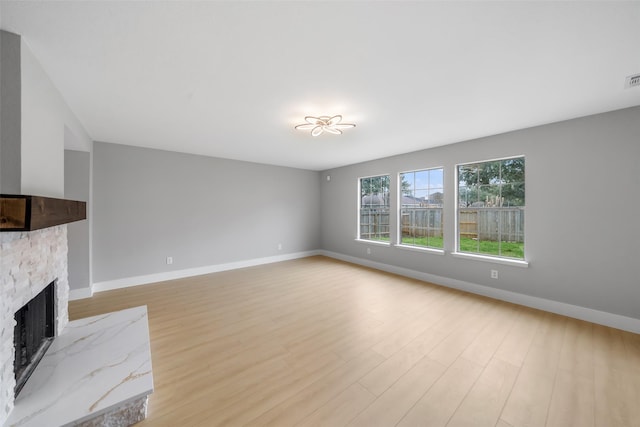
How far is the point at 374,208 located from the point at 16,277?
5130 mm


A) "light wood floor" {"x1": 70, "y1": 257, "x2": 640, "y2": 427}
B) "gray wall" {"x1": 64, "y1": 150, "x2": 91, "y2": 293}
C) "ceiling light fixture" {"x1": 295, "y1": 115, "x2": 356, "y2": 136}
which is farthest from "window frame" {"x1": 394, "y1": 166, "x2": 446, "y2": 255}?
"gray wall" {"x1": 64, "y1": 150, "x2": 91, "y2": 293}

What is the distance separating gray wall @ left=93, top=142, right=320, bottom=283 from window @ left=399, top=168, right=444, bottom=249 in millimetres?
2656

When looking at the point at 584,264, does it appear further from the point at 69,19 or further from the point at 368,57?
the point at 69,19

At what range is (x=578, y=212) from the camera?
112 inches

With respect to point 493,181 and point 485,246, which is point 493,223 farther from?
point 493,181

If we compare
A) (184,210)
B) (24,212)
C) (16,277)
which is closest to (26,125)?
(24,212)

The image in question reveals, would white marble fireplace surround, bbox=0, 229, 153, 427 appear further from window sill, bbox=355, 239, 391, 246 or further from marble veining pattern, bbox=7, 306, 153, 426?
window sill, bbox=355, 239, 391, 246

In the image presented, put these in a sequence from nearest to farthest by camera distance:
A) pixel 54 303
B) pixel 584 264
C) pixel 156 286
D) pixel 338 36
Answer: pixel 338 36 < pixel 54 303 < pixel 584 264 < pixel 156 286

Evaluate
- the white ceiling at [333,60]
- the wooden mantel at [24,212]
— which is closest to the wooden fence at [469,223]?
Answer: the white ceiling at [333,60]

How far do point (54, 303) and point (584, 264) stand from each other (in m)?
5.56

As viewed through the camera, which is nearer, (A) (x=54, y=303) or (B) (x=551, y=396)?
(B) (x=551, y=396)

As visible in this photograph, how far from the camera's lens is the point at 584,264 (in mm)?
2801

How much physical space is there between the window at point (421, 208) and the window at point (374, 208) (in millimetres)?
403

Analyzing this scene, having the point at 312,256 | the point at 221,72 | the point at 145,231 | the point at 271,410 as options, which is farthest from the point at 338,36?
the point at 312,256
